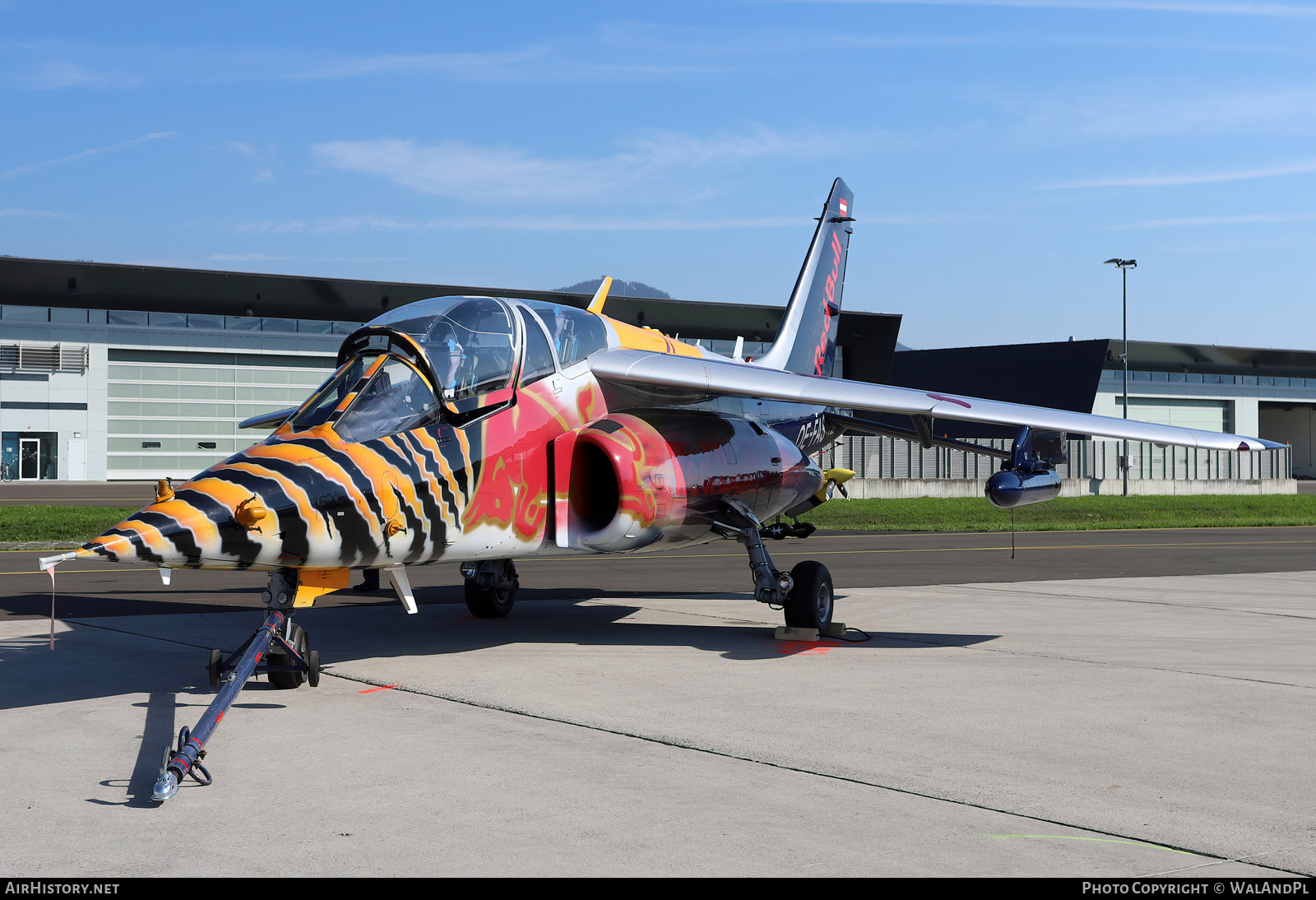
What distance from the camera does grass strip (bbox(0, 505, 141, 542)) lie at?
25.2 meters

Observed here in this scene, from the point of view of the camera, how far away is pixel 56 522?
27531 mm

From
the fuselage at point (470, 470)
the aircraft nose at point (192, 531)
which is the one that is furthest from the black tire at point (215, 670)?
the aircraft nose at point (192, 531)

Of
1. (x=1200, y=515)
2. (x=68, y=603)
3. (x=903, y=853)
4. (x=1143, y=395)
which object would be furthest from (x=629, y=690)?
(x=1143, y=395)

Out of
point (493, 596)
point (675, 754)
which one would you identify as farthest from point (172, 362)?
point (675, 754)

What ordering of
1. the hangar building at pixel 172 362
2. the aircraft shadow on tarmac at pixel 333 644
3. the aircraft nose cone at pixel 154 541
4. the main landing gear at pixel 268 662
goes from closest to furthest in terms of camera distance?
the main landing gear at pixel 268 662 < the aircraft nose cone at pixel 154 541 < the aircraft shadow on tarmac at pixel 333 644 < the hangar building at pixel 172 362

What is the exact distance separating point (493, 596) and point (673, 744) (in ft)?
20.9

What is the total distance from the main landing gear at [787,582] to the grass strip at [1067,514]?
20.0 m

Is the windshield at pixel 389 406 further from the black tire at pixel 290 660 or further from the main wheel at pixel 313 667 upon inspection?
the main wheel at pixel 313 667

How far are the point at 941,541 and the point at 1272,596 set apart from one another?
1156 centimetres

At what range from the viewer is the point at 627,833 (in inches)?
202

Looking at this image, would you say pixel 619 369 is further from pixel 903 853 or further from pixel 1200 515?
pixel 1200 515

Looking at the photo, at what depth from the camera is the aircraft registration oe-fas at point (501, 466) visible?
24.0 ft

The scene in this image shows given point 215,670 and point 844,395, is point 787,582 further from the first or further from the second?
point 215,670

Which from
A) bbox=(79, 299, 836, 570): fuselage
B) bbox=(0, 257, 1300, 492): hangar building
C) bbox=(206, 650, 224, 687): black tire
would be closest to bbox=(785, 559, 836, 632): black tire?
bbox=(79, 299, 836, 570): fuselage
